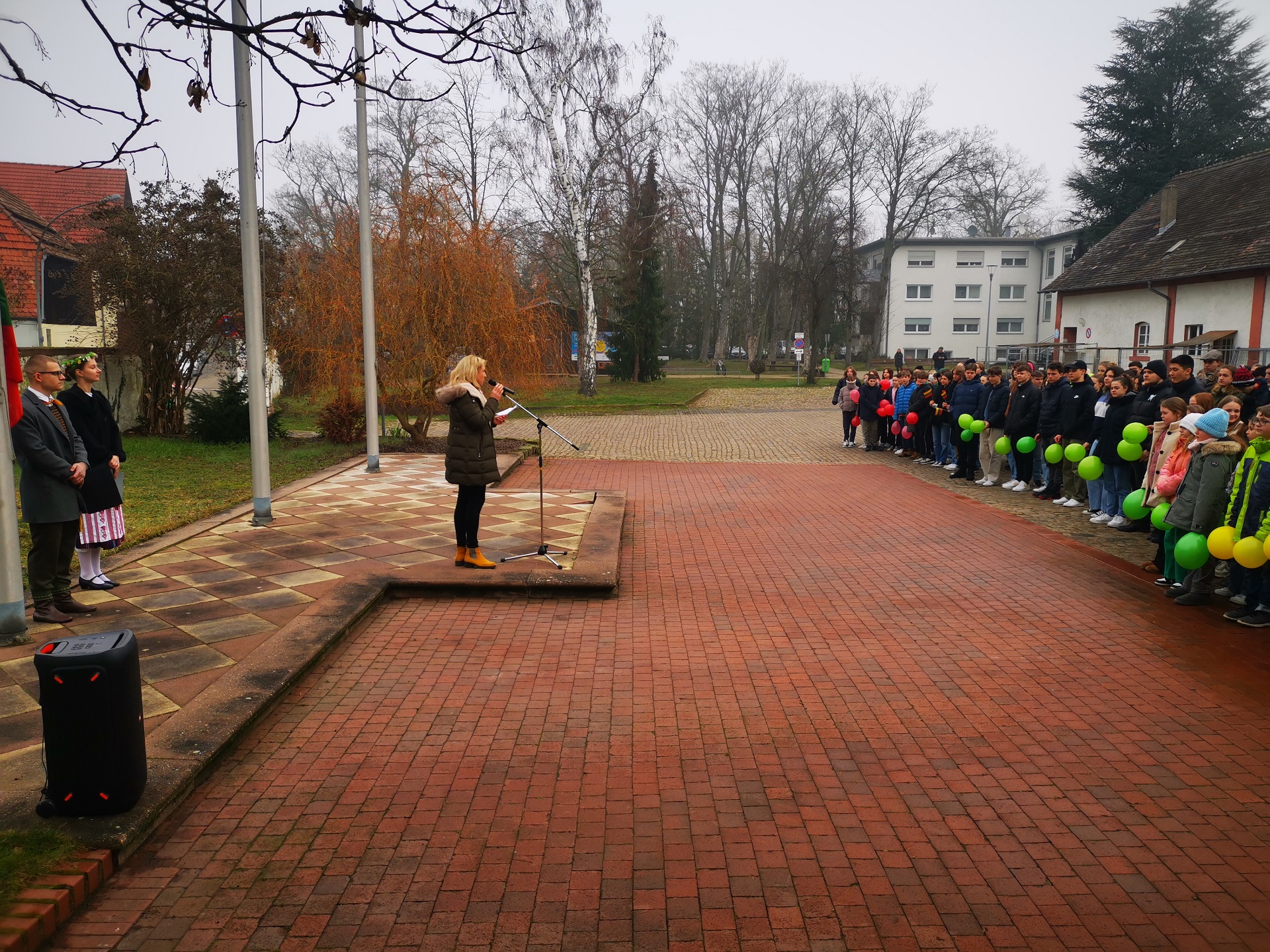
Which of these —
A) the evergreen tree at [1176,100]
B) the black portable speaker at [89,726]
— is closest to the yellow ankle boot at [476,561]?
the black portable speaker at [89,726]

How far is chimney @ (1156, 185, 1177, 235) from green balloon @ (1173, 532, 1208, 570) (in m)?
34.8

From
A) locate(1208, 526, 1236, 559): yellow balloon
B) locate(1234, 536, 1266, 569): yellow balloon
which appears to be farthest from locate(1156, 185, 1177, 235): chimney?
locate(1234, 536, 1266, 569): yellow balloon

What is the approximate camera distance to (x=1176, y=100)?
1698 inches

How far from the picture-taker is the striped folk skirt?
24.6 ft

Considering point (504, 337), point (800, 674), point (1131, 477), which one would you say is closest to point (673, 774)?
point (800, 674)

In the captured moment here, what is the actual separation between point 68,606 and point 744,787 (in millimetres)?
5332

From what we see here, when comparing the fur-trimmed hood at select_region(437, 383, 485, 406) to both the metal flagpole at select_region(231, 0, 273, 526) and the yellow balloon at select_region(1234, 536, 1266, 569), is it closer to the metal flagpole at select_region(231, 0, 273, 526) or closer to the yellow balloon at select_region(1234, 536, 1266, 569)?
the metal flagpole at select_region(231, 0, 273, 526)

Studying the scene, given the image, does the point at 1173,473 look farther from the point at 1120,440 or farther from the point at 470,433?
the point at 470,433

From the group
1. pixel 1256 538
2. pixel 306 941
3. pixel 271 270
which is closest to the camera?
pixel 306 941

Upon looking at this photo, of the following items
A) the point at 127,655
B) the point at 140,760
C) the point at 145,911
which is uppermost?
the point at 127,655

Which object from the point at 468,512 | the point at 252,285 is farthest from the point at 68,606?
the point at 252,285

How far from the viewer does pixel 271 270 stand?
20938 mm

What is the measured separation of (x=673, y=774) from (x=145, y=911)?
8.15ft

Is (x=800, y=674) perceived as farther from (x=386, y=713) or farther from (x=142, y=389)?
(x=142, y=389)
